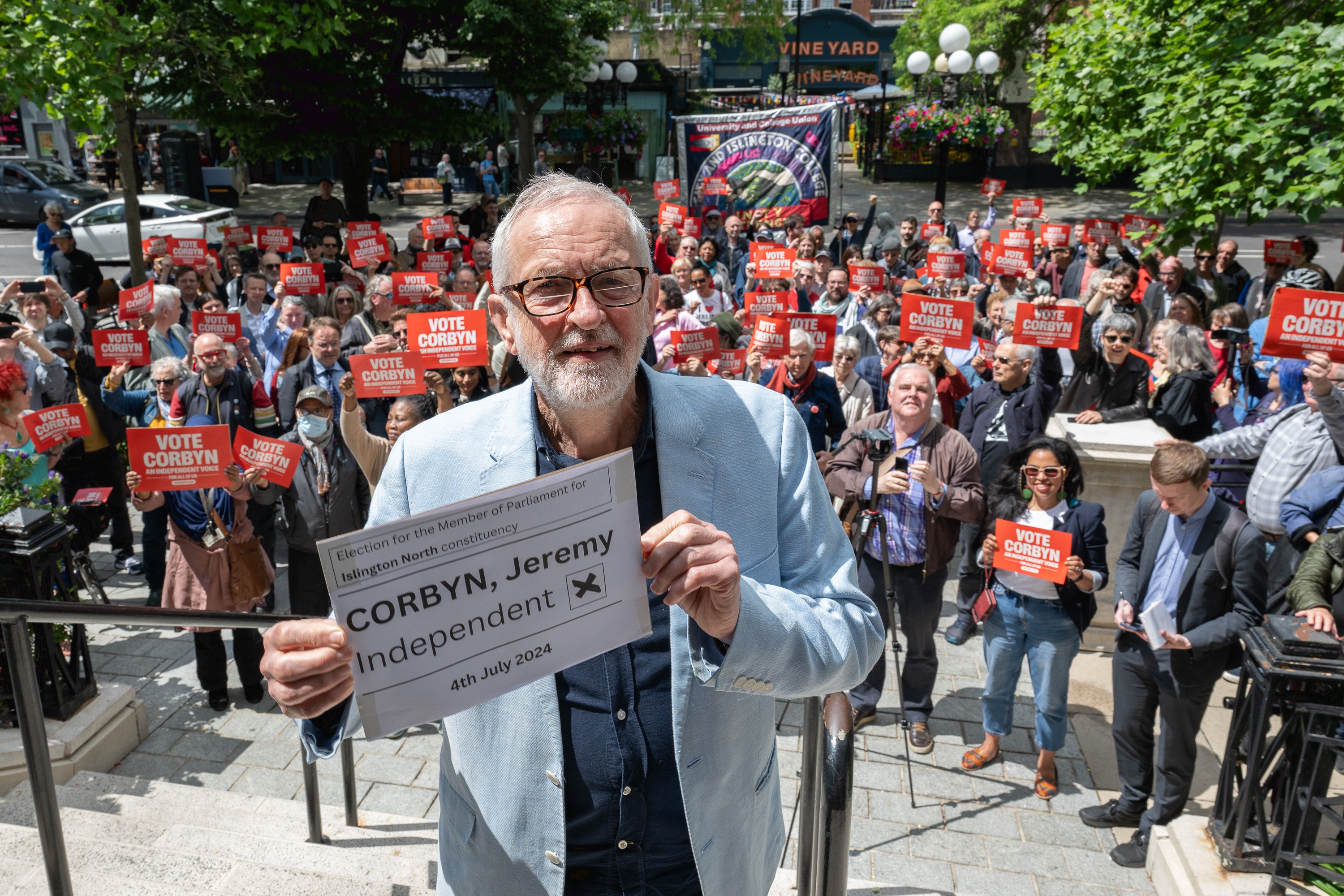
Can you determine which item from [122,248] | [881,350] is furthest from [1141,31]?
[122,248]

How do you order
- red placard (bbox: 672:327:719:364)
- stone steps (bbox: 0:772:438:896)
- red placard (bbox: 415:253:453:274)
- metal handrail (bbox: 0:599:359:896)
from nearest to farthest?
metal handrail (bbox: 0:599:359:896) → stone steps (bbox: 0:772:438:896) → red placard (bbox: 672:327:719:364) → red placard (bbox: 415:253:453:274)

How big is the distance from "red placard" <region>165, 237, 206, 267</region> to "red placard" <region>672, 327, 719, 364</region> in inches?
257

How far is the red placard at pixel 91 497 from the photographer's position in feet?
20.1

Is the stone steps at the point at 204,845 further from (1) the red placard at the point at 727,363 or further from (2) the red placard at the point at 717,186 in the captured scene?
(2) the red placard at the point at 717,186

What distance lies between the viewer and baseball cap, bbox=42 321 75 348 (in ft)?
24.9

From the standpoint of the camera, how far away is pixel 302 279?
985cm

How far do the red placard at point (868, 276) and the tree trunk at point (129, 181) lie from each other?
813 cm

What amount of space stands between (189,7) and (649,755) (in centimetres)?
1456

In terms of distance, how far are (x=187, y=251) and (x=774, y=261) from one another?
21.2 feet

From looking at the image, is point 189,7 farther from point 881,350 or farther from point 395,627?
point 395,627

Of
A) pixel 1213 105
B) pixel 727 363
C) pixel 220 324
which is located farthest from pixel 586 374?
pixel 1213 105

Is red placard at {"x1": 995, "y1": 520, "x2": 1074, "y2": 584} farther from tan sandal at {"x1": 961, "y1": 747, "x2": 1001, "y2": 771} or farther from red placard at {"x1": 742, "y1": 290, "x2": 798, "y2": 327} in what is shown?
red placard at {"x1": 742, "y1": 290, "x2": 798, "y2": 327}

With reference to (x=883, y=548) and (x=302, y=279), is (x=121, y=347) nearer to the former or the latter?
(x=302, y=279)

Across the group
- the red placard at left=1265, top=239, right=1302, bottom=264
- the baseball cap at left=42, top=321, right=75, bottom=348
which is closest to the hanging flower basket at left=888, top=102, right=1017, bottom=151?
the red placard at left=1265, top=239, right=1302, bottom=264
